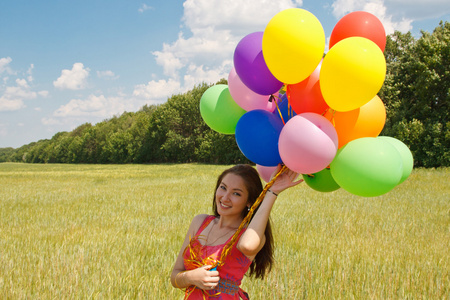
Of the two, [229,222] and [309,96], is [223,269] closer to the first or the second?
[229,222]

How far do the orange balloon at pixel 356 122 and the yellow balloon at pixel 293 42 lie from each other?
1.23 ft

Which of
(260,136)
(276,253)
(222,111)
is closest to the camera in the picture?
(260,136)

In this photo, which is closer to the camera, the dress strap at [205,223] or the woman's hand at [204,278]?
the woman's hand at [204,278]

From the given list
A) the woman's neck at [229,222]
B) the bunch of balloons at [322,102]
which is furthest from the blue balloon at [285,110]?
the woman's neck at [229,222]

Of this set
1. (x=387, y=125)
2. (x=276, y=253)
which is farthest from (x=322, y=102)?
(x=387, y=125)

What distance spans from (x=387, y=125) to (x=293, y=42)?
28.3 meters

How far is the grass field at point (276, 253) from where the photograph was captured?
3498mm

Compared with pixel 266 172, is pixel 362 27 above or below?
above

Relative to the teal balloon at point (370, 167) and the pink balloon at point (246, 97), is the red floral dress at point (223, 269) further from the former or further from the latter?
the pink balloon at point (246, 97)

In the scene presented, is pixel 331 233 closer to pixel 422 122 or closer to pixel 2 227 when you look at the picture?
pixel 2 227

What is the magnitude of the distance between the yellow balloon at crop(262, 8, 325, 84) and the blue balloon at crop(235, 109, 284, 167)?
326 mm

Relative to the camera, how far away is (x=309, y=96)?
6.72 ft

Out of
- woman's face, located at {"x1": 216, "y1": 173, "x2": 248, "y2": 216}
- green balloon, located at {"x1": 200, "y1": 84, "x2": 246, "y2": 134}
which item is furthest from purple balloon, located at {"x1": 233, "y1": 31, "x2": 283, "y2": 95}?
woman's face, located at {"x1": 216, "y1": 173, "x2": 248, "y2": 216}

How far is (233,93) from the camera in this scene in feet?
8.04
